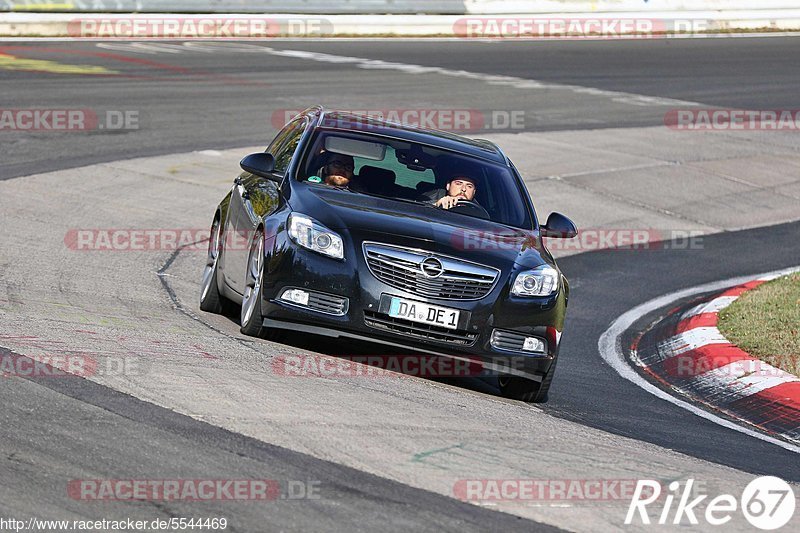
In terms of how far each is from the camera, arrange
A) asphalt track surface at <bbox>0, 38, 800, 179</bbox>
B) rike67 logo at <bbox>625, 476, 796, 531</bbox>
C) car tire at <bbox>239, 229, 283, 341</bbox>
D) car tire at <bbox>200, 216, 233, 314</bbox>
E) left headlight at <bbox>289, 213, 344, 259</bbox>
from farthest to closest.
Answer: asphalt track surface at <bbox>0, 38, 800, 179</bbox> < car tire at <bbox>200, 216, 233, 314</bbox> < car tire at <bbox>239, 229, 283, 341</bbox> < left headlight at <bbox>289, 213, 344, 259</bbox> < rike67 logo at <bbox>625, 476, 796, 531</bbox>

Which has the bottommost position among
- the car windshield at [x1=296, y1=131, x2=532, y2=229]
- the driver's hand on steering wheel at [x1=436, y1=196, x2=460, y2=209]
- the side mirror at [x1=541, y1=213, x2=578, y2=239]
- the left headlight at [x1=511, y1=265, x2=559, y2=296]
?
the left headlight at [x1=511, y1=265, x2=559, y2=296]

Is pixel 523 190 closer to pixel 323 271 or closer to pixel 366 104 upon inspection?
pixel 323 271

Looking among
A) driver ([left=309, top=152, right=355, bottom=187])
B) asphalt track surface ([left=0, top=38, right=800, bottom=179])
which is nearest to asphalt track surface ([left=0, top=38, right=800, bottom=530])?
asphalt track surface ([left=0, top=38, right=800, bottom=179])

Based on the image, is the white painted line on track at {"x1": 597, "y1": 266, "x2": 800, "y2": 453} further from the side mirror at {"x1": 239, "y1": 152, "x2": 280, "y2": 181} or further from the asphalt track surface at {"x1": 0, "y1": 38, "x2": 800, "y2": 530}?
the side mirror at {"x1": 239, "y1": 152, "x2": 280, "y2": 181}

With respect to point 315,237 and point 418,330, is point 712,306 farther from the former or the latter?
point 315,237

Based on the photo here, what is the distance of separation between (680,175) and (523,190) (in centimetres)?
1009

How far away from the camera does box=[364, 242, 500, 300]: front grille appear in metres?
8.19

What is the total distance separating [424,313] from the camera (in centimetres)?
816

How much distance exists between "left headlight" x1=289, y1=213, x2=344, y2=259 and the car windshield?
2.79 feet

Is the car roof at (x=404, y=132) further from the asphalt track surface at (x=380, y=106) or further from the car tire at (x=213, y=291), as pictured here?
the asphalt track surface at (x=380, y=106)

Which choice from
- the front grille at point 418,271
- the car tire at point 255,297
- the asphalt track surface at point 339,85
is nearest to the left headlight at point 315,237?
the front grille at point 418,271

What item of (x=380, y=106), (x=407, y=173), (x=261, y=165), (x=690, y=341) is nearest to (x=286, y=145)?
(x=261, y=165)

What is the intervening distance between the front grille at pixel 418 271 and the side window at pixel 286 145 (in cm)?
159

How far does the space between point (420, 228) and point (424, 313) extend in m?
0.64
